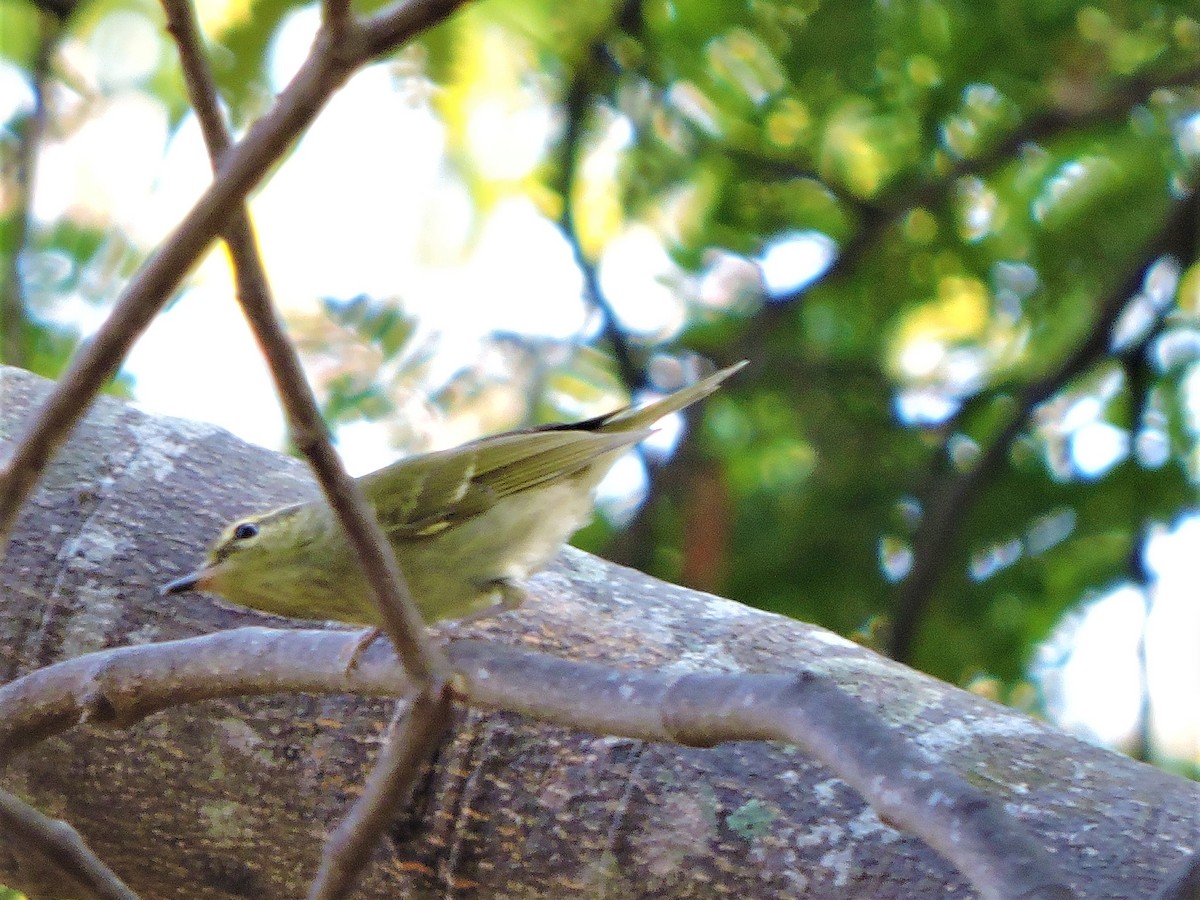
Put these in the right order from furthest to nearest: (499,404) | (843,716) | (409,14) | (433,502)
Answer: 1. (499,404)
2. (433,502)
3. (843,716)
4. (409,14)

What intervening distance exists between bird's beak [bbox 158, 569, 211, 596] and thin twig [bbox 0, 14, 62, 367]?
128cm

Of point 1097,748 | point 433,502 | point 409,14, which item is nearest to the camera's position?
point 409,14

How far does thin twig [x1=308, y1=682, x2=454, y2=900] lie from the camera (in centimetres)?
193

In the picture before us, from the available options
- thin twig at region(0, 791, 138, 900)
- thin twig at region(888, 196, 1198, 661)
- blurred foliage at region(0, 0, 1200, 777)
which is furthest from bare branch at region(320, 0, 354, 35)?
thin twig at region(888, 196, 1198, 661)

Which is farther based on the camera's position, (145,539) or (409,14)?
(145,539)

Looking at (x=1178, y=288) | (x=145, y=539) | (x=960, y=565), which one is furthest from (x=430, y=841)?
(x=1178, y=288)

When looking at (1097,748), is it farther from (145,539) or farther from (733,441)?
(733,441)

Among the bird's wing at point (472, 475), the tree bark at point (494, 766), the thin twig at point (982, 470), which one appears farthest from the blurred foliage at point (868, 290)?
the tree bark at point (494, 766)

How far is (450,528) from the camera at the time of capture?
303 cm

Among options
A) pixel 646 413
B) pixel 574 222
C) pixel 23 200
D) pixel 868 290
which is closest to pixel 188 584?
pixel 646 413

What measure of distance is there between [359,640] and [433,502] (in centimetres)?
83

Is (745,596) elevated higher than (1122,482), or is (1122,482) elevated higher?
(1122,482)

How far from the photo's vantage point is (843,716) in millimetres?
1504

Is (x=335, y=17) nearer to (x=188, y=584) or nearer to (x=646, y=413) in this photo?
(x=188, y=584)
